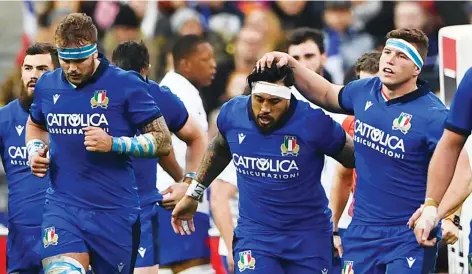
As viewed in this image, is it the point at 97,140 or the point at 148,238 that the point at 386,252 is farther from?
the point at 148,238

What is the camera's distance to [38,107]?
9.20m

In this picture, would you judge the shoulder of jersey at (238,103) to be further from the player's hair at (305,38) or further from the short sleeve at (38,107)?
the player's hair at (305,38)

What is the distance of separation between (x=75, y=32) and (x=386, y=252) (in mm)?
2364

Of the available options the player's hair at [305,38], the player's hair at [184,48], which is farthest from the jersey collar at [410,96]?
the player's hair at [184,48]

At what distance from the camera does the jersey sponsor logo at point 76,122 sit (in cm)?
892

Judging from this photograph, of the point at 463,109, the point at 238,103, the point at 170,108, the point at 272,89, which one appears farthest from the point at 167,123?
the point at 463,109

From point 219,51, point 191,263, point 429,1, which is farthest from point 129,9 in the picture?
point 191,263

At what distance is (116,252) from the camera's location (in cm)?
914

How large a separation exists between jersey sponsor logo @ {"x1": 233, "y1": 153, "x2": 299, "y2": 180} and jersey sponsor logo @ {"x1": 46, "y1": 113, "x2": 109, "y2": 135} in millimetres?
943

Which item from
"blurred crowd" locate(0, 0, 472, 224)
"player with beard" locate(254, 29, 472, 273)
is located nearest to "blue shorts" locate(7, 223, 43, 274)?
"player with beard" locate(254, 29, 472, 273)

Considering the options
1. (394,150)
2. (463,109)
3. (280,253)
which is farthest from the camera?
(280,253)

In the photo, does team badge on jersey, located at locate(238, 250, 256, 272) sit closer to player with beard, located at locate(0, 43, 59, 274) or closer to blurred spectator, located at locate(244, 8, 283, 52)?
player with beard, located at locate(0, 43, 59, 274)

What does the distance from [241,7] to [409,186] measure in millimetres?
7499

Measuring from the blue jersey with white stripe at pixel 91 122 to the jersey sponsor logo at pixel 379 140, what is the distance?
1295 mm
